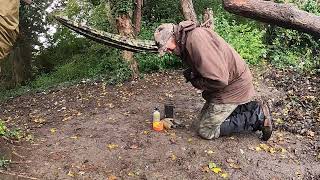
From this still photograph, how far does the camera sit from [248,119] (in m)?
5.58

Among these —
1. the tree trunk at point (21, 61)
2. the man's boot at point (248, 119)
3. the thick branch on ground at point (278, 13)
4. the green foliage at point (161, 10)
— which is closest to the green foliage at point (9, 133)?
the man's boot at point (248, 119)

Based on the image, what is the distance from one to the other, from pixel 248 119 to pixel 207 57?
1.20 m

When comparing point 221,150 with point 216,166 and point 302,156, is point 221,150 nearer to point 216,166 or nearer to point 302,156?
point 216,166

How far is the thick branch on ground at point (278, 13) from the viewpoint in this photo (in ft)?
28.4

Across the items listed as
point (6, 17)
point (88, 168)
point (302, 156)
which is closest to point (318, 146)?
point (302, 156)

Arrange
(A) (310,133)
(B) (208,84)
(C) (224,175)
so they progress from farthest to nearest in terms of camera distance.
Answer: (A) (310,133) < (B) (208,84) < (C) (224,175)

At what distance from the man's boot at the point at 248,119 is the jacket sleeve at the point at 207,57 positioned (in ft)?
2.36

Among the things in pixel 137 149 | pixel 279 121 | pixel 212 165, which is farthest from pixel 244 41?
pixel 212 165

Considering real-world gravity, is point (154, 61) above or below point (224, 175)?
above

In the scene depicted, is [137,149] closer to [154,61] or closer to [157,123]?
[157,123]

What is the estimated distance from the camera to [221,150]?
534 centimetres

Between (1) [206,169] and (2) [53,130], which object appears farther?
(2) [53,130]

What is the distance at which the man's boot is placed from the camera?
5.55 m

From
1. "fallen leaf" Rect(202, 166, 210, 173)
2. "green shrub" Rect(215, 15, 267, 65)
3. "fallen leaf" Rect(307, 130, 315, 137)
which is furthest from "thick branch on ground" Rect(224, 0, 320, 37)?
"fallen leaf" Rect(202, 166, 210, 173)
